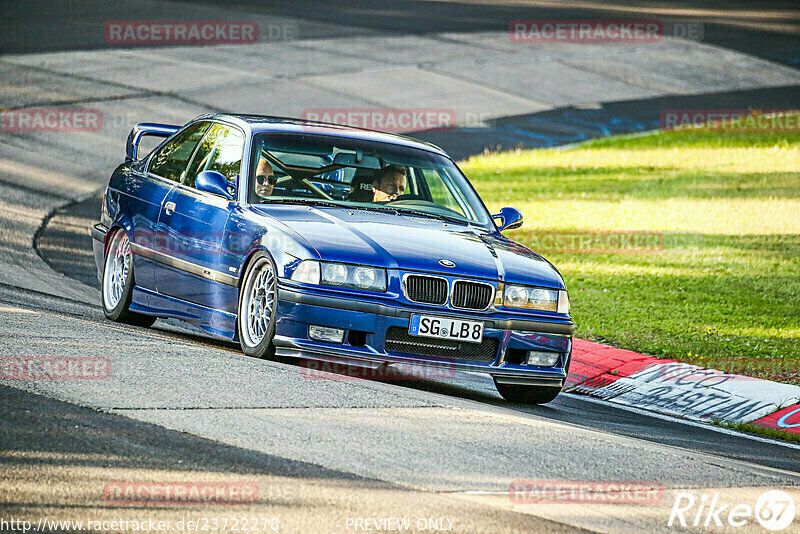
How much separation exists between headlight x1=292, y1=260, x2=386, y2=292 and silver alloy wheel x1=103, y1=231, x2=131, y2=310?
245cm

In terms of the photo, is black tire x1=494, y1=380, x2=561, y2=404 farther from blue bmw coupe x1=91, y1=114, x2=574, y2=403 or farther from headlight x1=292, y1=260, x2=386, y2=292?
headlight x1=292, y1=260, x2=386, y2=292

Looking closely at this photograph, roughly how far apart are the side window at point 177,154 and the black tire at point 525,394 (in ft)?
9.51

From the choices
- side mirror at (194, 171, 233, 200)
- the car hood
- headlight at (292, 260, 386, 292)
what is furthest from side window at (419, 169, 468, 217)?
headlight at (292, 260, 386, 292)

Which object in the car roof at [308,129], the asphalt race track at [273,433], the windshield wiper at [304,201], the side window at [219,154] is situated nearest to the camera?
the asphalt race track at [273,433]

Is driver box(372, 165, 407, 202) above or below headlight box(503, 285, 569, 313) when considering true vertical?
above

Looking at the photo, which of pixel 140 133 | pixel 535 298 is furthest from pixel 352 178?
pixel 140 133

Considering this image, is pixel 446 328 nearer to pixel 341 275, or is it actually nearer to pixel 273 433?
pixel 341 275

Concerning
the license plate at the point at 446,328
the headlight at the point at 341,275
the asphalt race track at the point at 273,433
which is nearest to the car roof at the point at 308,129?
the asphalt race track at the point at 273,433

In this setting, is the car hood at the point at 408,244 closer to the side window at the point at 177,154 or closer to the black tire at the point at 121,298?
the side window at the point at 177,154

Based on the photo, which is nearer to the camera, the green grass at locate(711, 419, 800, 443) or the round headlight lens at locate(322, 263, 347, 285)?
the round headlight lens at locate(322, 263, 347, 285)

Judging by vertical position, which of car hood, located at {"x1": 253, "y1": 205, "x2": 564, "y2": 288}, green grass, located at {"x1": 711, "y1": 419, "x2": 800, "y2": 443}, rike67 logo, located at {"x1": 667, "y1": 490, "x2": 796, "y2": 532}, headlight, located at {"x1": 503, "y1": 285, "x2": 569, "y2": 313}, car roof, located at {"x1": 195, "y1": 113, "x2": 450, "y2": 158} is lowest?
green grass, located at {"x1": 711, "y1": 419, "x2": 800, "y2": 443}

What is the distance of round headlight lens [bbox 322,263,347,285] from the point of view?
25.0 feet

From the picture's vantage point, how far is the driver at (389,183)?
29.6ft

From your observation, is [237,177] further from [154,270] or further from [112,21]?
[112,21]
